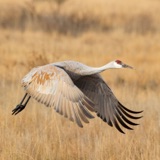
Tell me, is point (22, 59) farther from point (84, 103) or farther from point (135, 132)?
point (84, 103)

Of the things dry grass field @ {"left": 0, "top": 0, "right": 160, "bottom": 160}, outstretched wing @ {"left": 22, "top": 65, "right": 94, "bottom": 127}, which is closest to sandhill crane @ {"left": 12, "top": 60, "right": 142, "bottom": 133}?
outstretched wing @ {"left": 22, "top": 65, "right": 94, "bottom": 127}

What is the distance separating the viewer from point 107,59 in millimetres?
12328

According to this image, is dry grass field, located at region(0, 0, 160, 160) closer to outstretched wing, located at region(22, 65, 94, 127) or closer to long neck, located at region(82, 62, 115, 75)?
outstretched wing, located at region(22, 65, 94, 127)

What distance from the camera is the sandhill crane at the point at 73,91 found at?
4.43m

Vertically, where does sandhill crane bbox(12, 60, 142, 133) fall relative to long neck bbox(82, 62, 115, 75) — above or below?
below

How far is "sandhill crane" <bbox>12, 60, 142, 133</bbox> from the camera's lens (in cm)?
443

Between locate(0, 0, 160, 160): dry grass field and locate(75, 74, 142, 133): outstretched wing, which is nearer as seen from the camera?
locate(0, 0, 160, 160): dry grass field

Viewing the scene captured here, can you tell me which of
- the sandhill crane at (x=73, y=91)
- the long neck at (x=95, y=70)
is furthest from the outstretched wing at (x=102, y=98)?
the long neck at (x=95, y=70)

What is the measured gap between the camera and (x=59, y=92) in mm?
4602

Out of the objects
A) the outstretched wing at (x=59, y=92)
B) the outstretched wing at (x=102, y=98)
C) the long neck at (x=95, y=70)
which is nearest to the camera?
the outstretched wing at (x=59, y=92)

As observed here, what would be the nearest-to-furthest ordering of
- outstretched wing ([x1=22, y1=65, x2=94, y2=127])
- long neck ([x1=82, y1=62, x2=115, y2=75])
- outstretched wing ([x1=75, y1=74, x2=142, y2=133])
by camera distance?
outstretched wing ([x1=22, y1=65, x2=94, y2=127])
long neck ([x1=82, y1=62, x2=115, y2=75])
outstretched wing ([x1=75, y1=74, x2=142, y2=133])

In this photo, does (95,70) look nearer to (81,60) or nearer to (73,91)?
(73,91)

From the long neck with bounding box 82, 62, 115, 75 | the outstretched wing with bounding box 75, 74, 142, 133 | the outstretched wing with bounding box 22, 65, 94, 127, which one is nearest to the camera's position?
the outstretched wing with bounding box 22, 65, 94, 127

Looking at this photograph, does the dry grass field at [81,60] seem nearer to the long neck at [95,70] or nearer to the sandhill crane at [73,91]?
the sandhill crane at [73,91]
